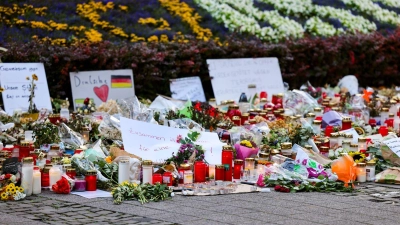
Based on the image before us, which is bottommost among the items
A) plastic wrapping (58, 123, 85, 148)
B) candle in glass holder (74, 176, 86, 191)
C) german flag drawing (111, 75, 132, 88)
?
A: candle in glass holder (74, 176, 86, 191)

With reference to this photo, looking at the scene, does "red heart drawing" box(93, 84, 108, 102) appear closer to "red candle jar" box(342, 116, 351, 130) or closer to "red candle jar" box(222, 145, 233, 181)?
"red candle jar" box(342, 116, 351, 130)

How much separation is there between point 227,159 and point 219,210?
152 centimetres

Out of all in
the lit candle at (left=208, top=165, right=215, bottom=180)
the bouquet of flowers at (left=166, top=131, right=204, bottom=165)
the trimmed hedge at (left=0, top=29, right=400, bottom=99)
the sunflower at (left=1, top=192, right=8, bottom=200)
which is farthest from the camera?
the trimmed hedge at (left=0, top=29, right=400, bottom=99)

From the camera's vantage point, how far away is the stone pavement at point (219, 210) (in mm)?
7090

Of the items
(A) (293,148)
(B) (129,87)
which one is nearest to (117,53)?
(B) (129,87)

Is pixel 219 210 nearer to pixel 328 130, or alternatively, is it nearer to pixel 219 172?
pixel 219 172

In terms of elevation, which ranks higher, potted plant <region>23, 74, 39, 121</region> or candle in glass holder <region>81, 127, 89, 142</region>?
potted plant <region>23, 74, 39, 121</region>

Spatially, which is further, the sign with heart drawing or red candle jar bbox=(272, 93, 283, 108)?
the sign with heart drawing

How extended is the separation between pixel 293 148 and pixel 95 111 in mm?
3275

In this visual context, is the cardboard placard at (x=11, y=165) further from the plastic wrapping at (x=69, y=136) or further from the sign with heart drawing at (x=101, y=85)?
the sign with heart drawing at (x=101, y=85)

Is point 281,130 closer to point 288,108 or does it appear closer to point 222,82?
point 288,108

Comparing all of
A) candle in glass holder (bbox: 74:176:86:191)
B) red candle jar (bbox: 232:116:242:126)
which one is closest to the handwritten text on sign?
red candle jar (bbox: 232:116:242:126)

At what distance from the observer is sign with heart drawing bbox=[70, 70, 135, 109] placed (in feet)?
44.0

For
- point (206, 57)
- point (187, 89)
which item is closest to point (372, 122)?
point (187, 89)
